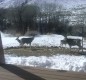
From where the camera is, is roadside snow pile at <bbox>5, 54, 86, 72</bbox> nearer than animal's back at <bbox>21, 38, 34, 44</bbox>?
Yes

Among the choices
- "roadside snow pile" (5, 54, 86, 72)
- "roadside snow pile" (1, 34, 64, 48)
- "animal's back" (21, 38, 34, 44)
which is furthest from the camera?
"roadside snow pile" (1, 34, 64, 48)

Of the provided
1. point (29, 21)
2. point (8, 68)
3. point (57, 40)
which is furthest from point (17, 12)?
point (8, 68)

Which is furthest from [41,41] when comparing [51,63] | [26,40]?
[51,63]

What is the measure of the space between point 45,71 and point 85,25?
3.73 m

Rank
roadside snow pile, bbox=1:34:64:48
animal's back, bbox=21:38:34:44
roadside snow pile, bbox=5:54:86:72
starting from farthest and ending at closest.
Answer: roadside snow pile, bbox=1:34:64:48 → animal's back, bbox=21:38:34:44 → roadside snow pile, bbox=5:54:86:72

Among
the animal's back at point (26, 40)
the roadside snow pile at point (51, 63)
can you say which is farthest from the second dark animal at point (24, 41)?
the roadside snow pile at point (51, 63)

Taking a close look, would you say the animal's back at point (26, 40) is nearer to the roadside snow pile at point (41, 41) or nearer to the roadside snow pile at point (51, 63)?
the roadside snow pile at point (41, 41)

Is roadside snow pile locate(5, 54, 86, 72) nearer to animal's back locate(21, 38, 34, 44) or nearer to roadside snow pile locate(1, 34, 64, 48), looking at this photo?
animal's back locate(21, 38, 34, 44)

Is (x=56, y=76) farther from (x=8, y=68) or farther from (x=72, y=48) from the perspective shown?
(x=72, y=48)

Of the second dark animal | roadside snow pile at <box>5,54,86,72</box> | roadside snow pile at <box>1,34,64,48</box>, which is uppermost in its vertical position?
roadside snow pile at <box>5,54,86,72</box>

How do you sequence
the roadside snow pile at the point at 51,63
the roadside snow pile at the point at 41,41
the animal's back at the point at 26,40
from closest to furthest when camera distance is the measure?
the roadside snow pile at the point at 51,63, the animal's back at the point at 26,40, the roadside snow pile at the point at 41,41

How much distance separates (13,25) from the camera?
615cm

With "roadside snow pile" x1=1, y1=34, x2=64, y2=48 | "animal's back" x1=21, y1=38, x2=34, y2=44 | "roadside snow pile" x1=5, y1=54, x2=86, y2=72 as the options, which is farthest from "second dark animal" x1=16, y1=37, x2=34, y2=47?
"roadside snow pile" x1=5, y1=54, x2=86, y2=72

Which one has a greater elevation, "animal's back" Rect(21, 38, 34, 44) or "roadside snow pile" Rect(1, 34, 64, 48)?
"animal's back" Rect(21, 38, 34, 44)
